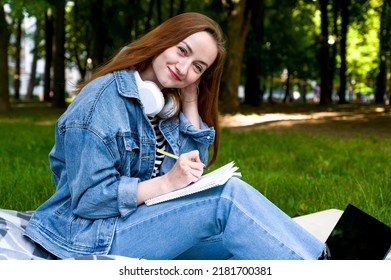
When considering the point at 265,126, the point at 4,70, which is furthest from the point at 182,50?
the point at 4,70

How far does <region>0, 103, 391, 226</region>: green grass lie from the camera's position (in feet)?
14.5

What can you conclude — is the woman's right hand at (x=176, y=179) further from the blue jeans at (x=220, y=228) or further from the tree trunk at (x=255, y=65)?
the tree trunk at (x=255, y=65)

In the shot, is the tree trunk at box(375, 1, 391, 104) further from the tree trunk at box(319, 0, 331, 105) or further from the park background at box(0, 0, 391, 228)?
the tree trunk at box(319, 0, 331, 105)

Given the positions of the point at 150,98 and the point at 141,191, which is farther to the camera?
the point at 150,98

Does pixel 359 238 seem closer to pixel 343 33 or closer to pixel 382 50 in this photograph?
pixel 343 33

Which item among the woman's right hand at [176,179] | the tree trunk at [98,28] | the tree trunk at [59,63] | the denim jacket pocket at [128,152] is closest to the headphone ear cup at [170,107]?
the denim jacket pocket at [128,152]

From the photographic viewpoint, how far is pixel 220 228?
8.03ft

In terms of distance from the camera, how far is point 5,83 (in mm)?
15094

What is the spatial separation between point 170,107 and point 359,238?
1.07 meters

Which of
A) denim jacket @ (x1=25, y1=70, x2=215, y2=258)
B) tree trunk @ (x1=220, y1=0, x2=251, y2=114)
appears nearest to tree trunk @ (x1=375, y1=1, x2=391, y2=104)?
tree trunk @ (x1=220, y1=0, x2=251, y2=114)

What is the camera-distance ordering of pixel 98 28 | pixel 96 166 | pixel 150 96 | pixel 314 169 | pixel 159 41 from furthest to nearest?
pixel 98 28
pixel 314 169
pixel 159 41
pixel 150 96
pixel 96 166

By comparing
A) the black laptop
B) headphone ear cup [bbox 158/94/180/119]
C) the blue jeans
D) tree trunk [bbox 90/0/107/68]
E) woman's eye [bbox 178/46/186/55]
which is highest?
tree trunk [bbox 90/0/107/68]

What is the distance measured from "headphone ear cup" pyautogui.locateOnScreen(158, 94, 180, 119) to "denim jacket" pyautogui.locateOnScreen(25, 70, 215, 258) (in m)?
0.18
